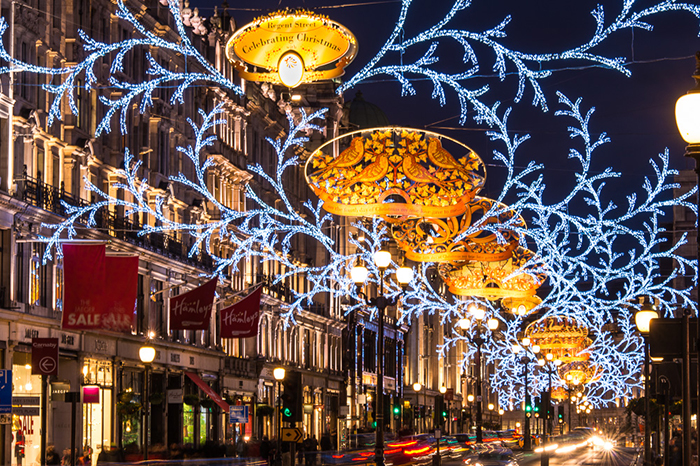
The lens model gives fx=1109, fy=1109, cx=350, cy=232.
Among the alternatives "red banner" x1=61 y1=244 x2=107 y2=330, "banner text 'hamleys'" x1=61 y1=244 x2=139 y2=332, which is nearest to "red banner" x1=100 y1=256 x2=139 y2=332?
"banner text 'hamleys'" x1=61 y1=244 x2=139 y2=332

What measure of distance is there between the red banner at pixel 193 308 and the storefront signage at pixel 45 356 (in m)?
6.85

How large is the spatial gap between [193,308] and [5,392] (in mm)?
12407

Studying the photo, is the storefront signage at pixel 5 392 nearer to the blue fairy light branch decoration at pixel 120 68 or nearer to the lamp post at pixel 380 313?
the blue fairy light branch decoration at pixel 120 68

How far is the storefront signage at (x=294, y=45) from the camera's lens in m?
16.4

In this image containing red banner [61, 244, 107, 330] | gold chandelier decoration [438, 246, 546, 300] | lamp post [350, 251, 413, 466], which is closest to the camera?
lamp post [350, 251, 413, 466]

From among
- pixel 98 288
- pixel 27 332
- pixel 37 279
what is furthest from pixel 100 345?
pixel 98 288

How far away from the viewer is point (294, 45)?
16.6 meters

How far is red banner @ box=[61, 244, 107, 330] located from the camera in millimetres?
26375

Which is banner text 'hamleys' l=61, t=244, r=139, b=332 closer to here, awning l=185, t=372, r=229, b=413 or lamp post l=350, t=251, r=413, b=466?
lamp post l=350, t=251, r=413, b=466

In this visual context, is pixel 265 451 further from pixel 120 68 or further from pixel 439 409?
pixel 120 68

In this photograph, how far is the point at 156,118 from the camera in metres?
45.4

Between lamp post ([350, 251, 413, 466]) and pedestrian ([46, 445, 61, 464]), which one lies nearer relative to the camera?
lamp post ([350, 251, 413, 466])

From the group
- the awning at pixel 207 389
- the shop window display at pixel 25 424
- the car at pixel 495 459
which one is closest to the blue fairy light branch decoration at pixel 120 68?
the shop window display at pixel 25 424

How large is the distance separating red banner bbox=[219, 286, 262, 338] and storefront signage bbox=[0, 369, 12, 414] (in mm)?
14175
